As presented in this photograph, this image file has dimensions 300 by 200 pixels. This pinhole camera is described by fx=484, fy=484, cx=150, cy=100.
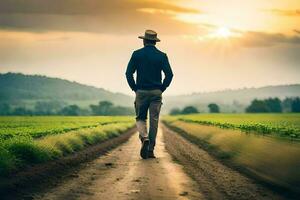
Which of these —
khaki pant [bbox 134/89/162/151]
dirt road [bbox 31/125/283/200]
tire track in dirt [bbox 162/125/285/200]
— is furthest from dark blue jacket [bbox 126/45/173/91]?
tire track in dirt [bbox 162/125/285/200]

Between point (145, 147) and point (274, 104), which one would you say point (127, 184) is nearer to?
point (145, 147)

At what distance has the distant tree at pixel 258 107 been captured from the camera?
152 meters

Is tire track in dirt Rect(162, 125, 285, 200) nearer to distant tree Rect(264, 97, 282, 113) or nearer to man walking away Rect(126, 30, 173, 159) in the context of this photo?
man walking away Rect(126, 30, 173, 159)

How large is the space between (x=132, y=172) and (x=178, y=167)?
6.05ft

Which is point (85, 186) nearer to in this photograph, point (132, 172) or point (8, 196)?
point (8, 196)

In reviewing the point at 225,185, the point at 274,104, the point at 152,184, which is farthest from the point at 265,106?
the point at 152,184

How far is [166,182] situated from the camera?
31.0 feet

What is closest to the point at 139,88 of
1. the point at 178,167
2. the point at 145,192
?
the point at 178,167

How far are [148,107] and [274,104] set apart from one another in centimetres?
14835

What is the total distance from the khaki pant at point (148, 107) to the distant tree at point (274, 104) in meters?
143

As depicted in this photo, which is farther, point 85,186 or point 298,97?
point 298,97

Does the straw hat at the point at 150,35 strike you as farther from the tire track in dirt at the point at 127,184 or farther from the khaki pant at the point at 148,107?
the tire track in dirt at the point at 127,184

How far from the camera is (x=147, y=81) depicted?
14250 mm

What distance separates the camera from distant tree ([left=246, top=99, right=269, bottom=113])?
15227 cm
